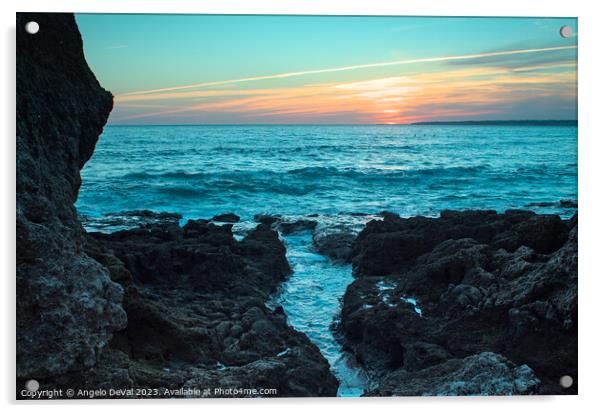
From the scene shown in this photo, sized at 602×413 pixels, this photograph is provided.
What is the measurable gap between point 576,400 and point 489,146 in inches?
84.5

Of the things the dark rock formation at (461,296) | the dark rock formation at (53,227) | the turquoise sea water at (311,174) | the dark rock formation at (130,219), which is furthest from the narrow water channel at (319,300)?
the dark rock formation at (53,227)

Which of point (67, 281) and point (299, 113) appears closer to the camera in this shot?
point (67, 281)

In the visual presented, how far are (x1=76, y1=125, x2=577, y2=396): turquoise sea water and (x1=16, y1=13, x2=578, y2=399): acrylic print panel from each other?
20 mm

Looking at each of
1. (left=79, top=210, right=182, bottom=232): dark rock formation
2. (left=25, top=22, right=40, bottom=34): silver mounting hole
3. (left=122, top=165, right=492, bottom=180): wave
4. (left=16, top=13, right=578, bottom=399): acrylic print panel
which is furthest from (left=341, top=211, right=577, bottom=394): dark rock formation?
(left=25, top=22, right=40, bottom=34): silver mounting hole

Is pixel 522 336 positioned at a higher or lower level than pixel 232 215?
lower

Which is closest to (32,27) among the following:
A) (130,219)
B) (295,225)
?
(130,219)

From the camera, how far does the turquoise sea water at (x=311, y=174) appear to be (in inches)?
190

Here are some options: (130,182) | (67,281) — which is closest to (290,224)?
(130,182)

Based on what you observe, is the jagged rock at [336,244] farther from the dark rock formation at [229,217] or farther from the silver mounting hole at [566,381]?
the silver mounting hole at [566,381]

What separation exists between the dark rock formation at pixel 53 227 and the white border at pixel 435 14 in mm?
121

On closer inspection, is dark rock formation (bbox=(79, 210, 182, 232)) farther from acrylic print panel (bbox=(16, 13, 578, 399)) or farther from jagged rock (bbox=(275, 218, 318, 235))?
jagged rock (bbox=(275, 218, 318, 235))

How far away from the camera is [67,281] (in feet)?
11.4
